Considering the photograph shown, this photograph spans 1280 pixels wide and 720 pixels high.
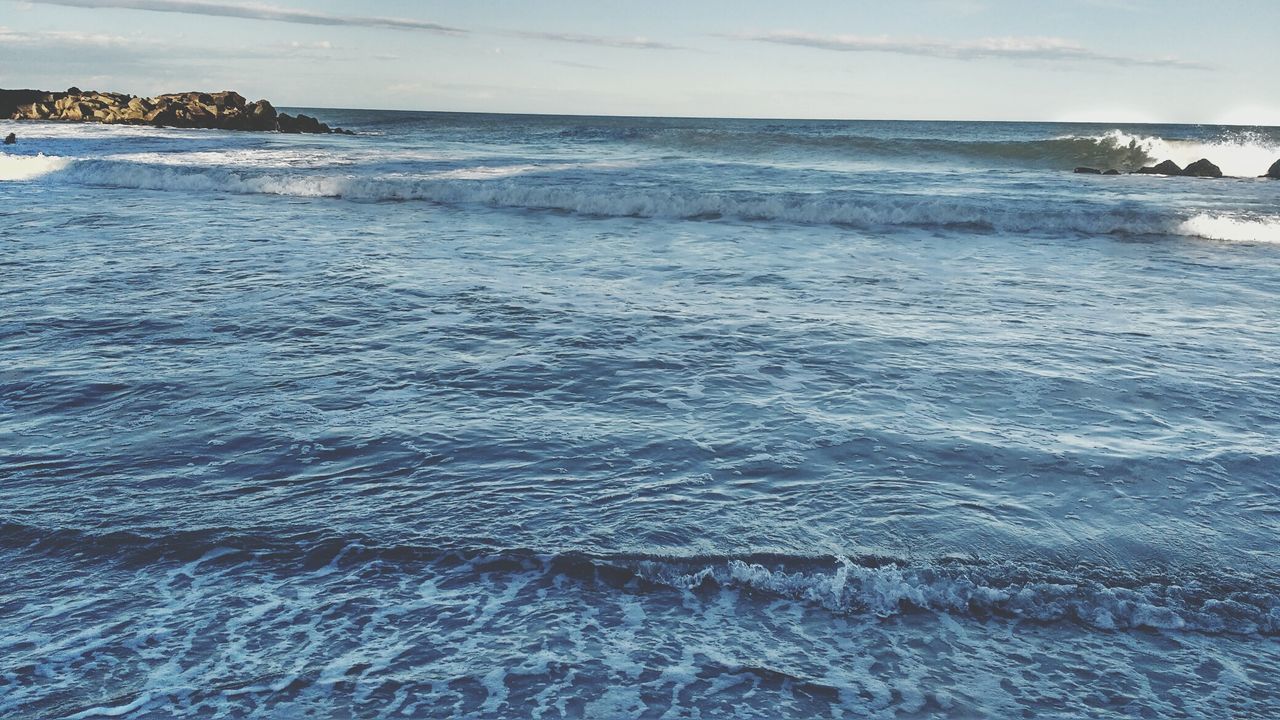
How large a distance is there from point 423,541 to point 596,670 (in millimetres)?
1081

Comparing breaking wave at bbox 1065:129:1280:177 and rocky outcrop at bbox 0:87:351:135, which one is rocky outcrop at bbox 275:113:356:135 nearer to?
rocky outcrop at bbox 0:87:351:135

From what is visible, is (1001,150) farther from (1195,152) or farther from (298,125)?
(298,125)

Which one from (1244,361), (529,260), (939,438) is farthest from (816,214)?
(939,438)

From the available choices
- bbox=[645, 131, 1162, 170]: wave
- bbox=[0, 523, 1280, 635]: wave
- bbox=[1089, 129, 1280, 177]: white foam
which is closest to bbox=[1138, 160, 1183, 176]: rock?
bbox=[645, 131, 1162, 170]: wave

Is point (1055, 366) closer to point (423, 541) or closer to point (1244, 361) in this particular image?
point (1244, 361)

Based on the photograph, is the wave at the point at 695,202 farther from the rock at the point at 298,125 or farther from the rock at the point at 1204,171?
the rock at the point at 298,125

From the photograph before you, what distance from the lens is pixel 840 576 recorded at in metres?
3.51

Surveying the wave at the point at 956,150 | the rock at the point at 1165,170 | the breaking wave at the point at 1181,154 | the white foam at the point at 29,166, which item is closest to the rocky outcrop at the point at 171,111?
the wave at the point at 956,150

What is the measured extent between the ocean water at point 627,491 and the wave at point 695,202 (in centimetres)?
578

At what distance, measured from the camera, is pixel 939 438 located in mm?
5059

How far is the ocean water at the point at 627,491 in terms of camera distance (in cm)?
299

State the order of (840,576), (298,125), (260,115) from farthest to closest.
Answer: (298,125) → (260,115) → (840,576)

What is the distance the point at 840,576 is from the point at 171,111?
50.7m

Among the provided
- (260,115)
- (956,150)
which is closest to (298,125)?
(260,115)
